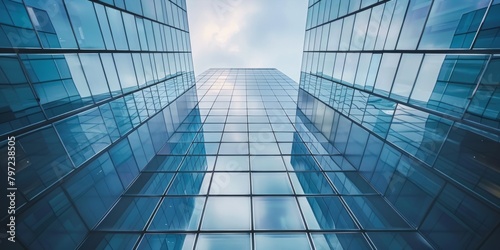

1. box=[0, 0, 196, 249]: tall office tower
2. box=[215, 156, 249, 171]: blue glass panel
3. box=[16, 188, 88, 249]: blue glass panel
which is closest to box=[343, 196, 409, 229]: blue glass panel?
box=[215, 156, 249, 171]: blue glass panel

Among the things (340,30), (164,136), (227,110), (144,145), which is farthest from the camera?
(227,110)

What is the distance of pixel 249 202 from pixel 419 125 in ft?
26.4

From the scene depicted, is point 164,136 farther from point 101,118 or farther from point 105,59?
point 105,59

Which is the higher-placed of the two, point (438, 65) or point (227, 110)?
point (438, 65)

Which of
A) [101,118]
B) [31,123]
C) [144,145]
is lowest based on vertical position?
[144,145]

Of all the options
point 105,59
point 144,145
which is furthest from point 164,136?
point 105,59

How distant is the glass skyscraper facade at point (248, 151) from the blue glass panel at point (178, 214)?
0.16 ft

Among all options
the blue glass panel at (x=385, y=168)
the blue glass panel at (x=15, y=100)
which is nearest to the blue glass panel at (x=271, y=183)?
the blue glass panel at (x=385, y=168)

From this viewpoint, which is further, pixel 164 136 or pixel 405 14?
pixel 164 136

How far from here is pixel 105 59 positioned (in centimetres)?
852

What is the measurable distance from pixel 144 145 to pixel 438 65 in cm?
1355

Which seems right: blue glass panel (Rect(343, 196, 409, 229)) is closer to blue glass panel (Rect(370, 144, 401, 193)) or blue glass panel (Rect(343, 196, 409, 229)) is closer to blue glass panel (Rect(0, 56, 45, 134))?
blue glass panel (Rect(370, 144, 401, 193))

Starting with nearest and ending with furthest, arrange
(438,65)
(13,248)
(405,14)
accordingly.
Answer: (13,248) → (438,65) → (405,14)

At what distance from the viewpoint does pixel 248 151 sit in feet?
35.6
